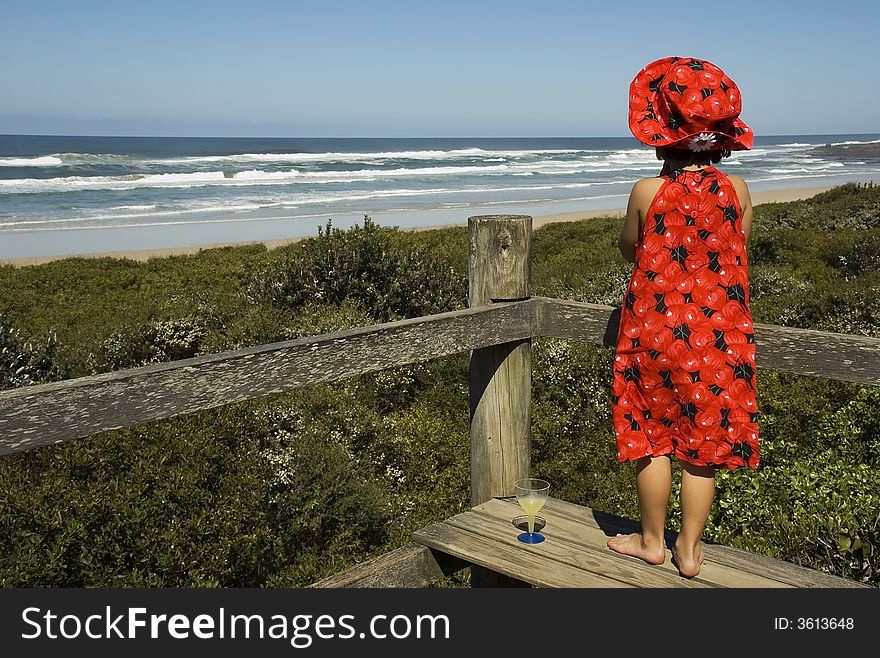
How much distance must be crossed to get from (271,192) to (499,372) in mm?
37034

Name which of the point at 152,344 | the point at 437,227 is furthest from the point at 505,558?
the point at 437,227

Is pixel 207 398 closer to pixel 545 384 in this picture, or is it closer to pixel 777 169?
pixel 545 384

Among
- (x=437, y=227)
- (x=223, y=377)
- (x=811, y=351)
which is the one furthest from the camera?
(x=437, y=227)

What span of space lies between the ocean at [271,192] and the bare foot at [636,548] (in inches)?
783

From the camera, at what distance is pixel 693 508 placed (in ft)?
9.06

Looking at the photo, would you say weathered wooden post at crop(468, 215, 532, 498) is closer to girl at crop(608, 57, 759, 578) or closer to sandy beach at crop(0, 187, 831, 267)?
Result: girl at crop(608, 57, 759, 578)

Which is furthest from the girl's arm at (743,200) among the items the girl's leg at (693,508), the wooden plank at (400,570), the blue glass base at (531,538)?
the wooden plank at (400,570)

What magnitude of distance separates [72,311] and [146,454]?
6.65 metres

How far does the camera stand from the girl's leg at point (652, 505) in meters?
2.81

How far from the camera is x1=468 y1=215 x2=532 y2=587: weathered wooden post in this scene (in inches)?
130

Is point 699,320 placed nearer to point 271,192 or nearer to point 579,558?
point 579,558

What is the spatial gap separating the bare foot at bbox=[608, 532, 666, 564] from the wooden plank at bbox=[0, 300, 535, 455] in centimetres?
82
